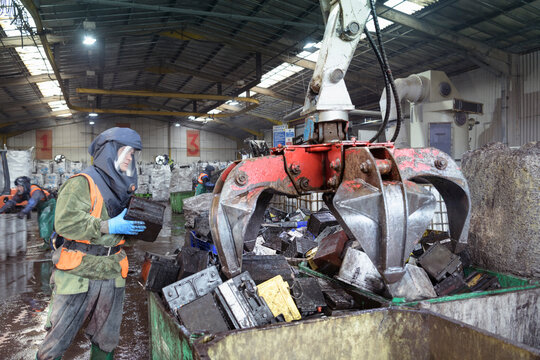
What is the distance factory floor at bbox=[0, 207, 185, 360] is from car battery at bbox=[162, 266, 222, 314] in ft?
3.78

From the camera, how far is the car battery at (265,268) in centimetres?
289

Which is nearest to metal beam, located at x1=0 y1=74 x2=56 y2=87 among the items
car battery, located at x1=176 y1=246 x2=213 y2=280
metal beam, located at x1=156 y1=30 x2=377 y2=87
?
metal beam, located at x1=156 y1=30 x2=377 y2=87

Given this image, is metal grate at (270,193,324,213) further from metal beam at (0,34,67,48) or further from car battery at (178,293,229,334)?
metal beam at (0,34,67,48)

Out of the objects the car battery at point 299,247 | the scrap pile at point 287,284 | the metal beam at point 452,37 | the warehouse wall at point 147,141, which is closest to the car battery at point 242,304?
the scrap pile at point 287,284

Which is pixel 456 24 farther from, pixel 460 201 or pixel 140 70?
pixel 140 70

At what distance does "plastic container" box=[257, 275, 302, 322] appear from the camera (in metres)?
2.62

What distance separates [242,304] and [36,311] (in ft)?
10.4

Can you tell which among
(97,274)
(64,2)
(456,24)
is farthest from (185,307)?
(456,24)

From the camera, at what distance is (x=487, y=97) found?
10969 millimetres

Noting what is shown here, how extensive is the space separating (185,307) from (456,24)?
9024mm

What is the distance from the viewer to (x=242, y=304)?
8.17 feet

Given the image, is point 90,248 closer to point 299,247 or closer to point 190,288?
point 190,288

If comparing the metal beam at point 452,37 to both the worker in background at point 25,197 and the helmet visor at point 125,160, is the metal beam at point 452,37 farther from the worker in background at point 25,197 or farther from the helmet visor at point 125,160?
the worker in background at point 25,197

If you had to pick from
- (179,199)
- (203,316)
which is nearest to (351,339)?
(203,316)
